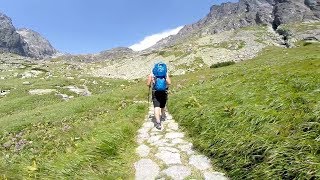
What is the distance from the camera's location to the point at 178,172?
11.2 meters

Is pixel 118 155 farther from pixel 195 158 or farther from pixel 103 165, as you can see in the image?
pixel 195 158

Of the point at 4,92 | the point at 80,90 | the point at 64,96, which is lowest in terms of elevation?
the point at 64,96

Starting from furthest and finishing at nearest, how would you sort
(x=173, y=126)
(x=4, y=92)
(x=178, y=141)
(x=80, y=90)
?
(x=80, y=90) < (x=4, y=92) < (x=173, y=126) < (x=178, y=141)

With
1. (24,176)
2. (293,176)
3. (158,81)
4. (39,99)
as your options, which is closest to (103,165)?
(24,176)

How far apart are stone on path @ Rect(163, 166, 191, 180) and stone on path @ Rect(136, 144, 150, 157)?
190cm

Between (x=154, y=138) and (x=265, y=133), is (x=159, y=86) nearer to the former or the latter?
(x=154, y=138)

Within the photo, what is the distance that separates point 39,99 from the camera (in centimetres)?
4831

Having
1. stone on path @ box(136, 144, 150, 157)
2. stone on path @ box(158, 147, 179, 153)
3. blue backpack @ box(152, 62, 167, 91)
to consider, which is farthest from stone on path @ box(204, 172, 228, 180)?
blue backpack @ box(152, 62, 167, 91)

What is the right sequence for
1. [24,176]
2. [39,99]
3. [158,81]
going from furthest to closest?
[39,99] → [158,81] → [24,176]

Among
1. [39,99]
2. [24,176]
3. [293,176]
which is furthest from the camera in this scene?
[39,99]

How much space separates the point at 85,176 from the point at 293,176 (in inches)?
208

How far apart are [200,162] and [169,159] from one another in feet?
3.73

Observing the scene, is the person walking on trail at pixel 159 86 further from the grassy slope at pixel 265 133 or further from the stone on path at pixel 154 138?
the stone on path at pixel 154 138

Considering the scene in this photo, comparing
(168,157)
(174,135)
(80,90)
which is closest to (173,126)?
(174,135)
